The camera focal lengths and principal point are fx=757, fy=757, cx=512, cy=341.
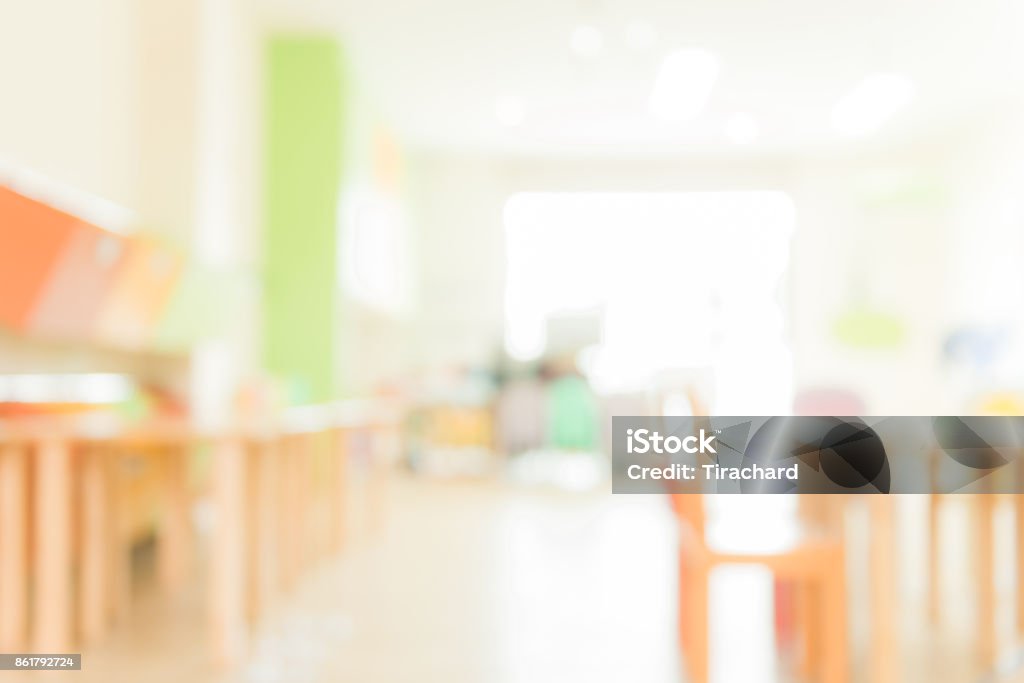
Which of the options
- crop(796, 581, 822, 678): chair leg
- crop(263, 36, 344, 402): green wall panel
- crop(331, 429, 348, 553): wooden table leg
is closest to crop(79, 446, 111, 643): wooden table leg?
crop(331, 429, 348, 553): wooden table leg

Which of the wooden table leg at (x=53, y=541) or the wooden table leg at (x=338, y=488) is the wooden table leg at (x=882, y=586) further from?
the wooden table leg at (x=338, y=488)

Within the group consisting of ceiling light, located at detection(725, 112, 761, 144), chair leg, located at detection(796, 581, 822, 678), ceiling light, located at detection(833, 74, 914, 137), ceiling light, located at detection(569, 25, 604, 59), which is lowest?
chair leg, located at detection(796, 581, 822, 678)

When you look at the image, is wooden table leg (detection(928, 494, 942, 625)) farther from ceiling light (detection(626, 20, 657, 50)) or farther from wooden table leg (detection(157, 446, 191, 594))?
ceiling light (detection(626, 20, 657, 50))

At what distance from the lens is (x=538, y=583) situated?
2.61 metres

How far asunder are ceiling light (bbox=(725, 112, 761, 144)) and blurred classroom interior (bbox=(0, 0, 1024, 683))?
0.17 feet

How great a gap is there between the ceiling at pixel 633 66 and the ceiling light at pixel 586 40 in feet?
0.08

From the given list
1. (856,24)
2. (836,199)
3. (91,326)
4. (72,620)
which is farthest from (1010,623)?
(836,199)

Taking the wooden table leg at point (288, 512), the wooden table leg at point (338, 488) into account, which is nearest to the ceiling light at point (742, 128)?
the wooden table leg at point (338, 488)

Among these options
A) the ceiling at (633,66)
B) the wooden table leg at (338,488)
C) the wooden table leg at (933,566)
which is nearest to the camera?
the wooden table leg at (933,566)

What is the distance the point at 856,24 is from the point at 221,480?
2760 mm

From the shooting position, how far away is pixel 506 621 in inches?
85.0

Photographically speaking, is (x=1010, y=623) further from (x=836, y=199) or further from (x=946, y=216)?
(x=836, y=199)

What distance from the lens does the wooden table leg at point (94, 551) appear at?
2006mm

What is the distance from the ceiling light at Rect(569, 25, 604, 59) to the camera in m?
4.04
